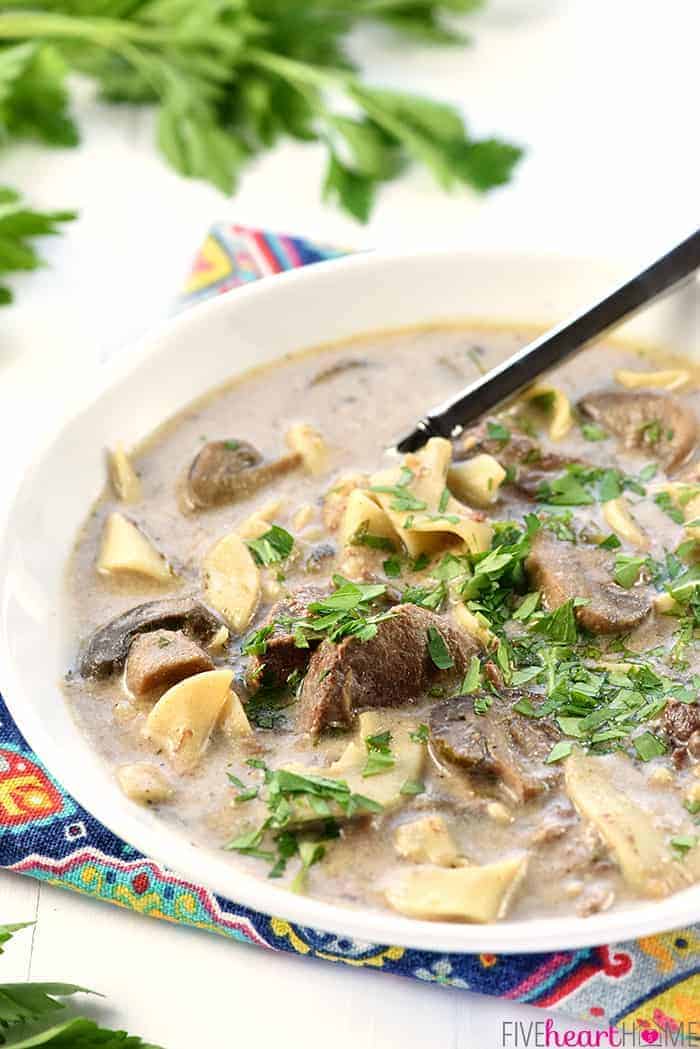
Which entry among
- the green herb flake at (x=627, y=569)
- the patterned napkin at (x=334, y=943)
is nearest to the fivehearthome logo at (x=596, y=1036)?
the patterned napkin at (x=334, y=943)

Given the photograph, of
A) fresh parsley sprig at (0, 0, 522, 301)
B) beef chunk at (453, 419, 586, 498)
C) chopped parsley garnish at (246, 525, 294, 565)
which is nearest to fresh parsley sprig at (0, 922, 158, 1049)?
chopped parsley garnish at (246, 525, 294, 565)

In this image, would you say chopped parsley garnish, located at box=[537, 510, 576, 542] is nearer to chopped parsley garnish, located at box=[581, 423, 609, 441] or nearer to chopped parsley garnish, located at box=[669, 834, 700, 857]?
chopped parsley garnish, located at box=[581, 423, 609, 441]

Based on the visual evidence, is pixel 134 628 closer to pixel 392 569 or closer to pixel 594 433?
pixel 392 569

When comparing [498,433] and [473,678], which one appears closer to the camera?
[473,678]

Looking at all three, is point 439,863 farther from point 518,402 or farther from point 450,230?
point 450,230

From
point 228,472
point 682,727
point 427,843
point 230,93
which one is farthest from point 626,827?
point 230,93
